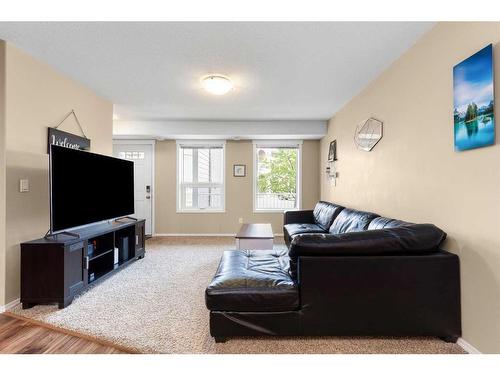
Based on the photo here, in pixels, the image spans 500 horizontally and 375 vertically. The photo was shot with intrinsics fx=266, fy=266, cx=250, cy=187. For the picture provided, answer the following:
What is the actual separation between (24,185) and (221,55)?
2.24 meters

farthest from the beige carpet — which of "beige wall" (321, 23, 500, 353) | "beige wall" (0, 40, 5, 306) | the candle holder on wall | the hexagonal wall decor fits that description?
the candle holder on wall

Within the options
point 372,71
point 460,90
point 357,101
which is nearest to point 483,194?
point 460,90

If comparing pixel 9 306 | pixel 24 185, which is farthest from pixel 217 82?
pixel 9 306

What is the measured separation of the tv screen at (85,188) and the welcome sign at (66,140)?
35 centimetres

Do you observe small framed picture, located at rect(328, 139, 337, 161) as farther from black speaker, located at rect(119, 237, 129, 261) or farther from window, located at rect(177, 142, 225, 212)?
black speaker, located at rect(119, 237, 129, 261)

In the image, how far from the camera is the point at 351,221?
3.11 meters

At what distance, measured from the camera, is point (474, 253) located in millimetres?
1682

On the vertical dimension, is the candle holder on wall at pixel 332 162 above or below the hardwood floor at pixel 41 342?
above

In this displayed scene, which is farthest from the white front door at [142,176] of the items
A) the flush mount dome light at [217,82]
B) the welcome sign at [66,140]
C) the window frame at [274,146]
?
the flush mount dome light at [217,82]

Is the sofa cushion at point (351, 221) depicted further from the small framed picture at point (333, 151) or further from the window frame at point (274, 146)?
the window frame at point (274, 146)

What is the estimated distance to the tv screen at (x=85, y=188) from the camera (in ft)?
8.00

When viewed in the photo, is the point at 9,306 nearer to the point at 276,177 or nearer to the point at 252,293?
the point at 252,293

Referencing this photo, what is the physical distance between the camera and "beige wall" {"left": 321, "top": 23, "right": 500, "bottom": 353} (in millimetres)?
1583

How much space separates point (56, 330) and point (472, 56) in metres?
3.50
